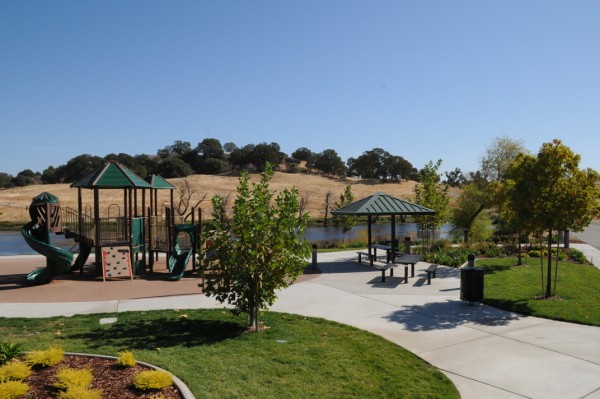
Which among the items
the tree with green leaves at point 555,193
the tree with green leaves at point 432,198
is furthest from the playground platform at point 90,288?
the tree with green leaves at point 432,198

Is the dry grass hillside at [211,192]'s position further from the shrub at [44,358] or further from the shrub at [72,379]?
the shrub at [72,379]

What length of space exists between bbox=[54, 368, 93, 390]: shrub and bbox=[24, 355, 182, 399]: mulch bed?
0.10 m

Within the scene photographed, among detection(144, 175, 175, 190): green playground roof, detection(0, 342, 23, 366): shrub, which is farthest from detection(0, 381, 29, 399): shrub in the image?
detection(144, 175, 175, 190): green playground roof

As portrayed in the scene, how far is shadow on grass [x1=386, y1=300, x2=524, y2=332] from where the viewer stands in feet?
31.0

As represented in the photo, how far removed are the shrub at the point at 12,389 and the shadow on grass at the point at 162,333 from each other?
2.25 metres

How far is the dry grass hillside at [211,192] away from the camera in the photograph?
204 ft

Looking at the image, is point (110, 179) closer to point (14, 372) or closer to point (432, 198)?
point (14, 372)

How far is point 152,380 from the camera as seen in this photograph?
18.5 feet

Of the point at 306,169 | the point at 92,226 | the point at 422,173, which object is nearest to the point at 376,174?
the point at 306,169

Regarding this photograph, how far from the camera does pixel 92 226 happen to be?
16.7m

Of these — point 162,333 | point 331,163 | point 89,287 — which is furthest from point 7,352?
point 331,163

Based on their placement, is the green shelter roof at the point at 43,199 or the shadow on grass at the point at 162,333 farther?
the green shelter roof at the point at 43,199

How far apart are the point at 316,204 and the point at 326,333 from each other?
63.1 m

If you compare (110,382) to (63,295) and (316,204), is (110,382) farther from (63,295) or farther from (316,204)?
(316,204)
